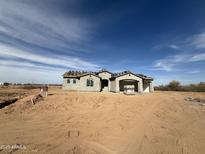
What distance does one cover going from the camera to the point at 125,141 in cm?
584

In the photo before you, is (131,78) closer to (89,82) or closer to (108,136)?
(89,82)

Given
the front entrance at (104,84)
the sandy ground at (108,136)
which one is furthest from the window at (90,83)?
the sandy ground at (108,136)

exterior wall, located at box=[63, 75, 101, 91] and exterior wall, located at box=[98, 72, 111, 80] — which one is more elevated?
exterior wall, located at box=[98, 72, 111, 80]

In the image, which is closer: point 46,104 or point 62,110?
point 62,110

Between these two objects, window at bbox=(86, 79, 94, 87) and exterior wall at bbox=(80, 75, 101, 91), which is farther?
window at bbox=(86, 79, 94, 87)

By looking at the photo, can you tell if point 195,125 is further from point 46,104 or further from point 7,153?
point 46,104

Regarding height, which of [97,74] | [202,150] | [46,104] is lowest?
[202,150]

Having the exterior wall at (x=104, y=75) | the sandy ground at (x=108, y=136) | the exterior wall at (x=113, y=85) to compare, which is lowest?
the sandy ground at (x=108, y=136)

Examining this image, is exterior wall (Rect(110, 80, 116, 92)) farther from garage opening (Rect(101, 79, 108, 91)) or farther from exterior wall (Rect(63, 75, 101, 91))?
exterior wall (Rect(63, 75, 101, 91))

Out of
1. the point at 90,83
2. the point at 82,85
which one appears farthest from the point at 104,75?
the point at 82,85

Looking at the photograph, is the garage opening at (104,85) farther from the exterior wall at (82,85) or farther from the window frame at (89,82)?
the window frame at (89,82)

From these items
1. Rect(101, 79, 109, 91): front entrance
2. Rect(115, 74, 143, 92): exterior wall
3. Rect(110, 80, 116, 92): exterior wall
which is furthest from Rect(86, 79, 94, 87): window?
Rect(115, 74, 143, 92): exterior wall

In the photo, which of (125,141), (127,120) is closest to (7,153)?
(125,141)

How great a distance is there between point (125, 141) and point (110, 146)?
776 mm
